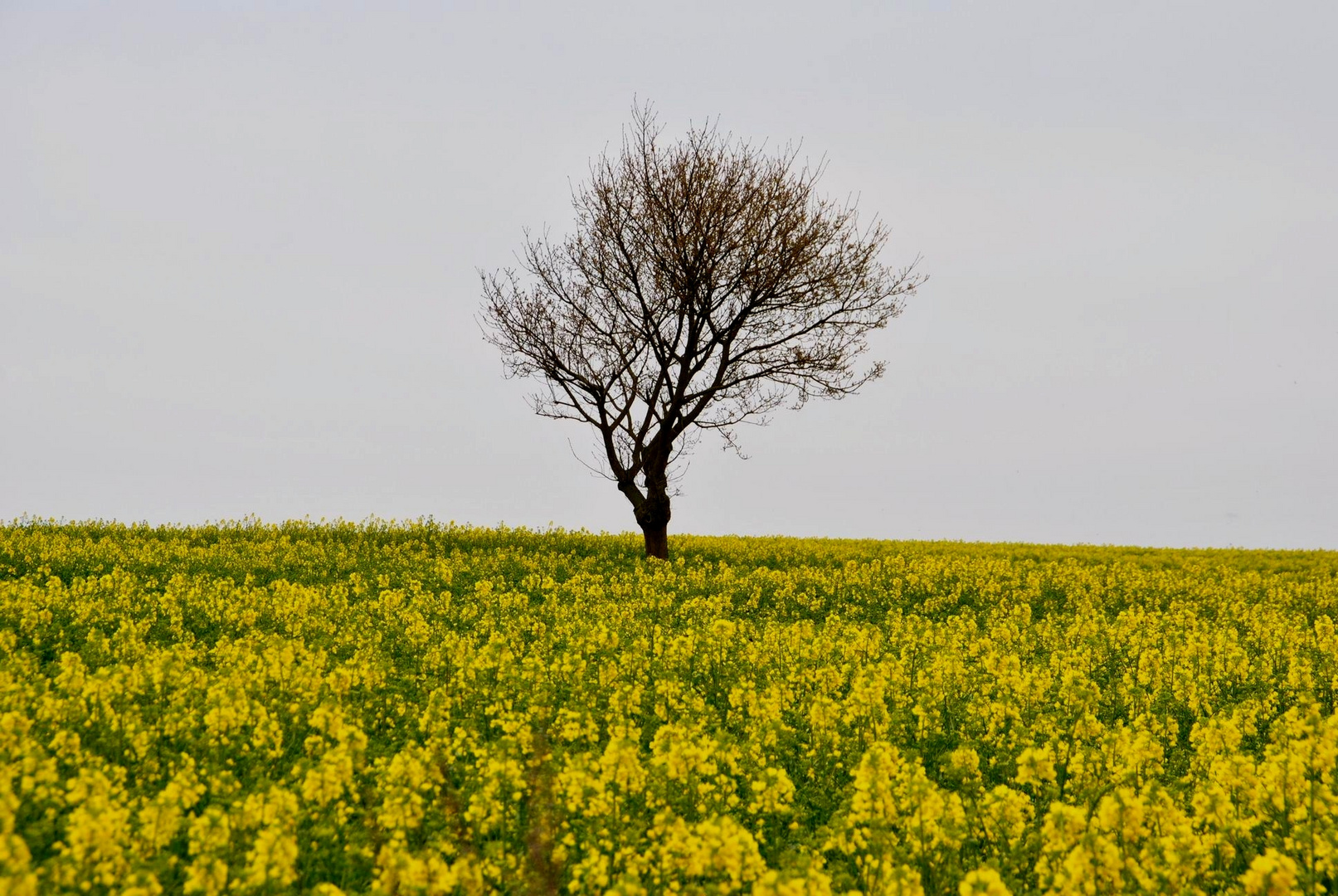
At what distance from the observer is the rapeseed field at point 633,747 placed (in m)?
6.30

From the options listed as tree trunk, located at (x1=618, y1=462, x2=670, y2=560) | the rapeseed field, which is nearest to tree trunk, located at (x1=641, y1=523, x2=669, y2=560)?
tree trunk, located at (x1=618, y1=462, x2=670, y2=560)

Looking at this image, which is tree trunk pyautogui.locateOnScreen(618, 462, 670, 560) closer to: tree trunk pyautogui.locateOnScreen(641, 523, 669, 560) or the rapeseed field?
tree trunk pyautogui.locateOnScreen(641, 523, 669, 560)

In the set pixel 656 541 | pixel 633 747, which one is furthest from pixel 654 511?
pixel 633 747

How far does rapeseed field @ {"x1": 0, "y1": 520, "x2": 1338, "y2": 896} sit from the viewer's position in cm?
630

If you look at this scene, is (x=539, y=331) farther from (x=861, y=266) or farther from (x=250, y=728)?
(x=250, y=728)

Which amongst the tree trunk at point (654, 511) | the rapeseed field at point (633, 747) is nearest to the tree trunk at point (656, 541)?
the tree trunk at point (654, 511)

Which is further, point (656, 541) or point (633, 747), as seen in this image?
point (656, 541)

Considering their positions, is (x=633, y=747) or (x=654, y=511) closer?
(x=633, y=747)

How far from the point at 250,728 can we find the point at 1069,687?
9.60m

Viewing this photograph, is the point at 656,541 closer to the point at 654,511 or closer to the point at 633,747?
the point at 654,511

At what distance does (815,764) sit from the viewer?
9.46 m

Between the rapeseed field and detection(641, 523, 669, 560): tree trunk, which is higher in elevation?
detection(641, 523, 669, 560): tree trunk

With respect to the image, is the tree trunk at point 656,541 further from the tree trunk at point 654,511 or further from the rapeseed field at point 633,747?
the rapeseed field at point 633,747

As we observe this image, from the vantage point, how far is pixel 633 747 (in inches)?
292
